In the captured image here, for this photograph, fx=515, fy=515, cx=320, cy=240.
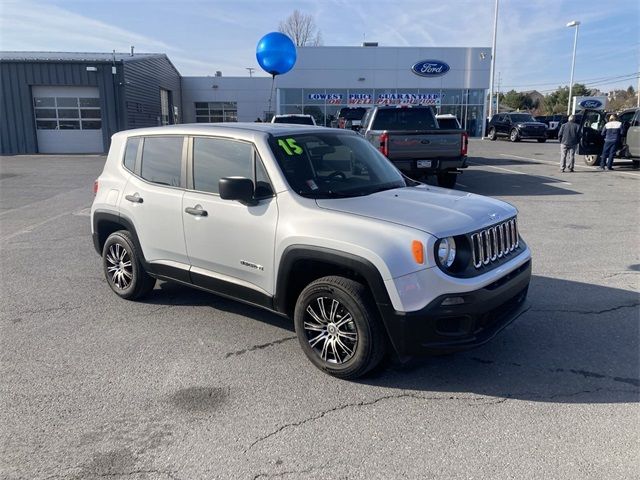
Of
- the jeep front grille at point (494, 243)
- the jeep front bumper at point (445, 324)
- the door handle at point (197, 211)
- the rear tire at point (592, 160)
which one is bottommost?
the jeep front bumper at point (445, 324)

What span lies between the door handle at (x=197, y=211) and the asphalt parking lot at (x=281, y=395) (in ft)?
3.48

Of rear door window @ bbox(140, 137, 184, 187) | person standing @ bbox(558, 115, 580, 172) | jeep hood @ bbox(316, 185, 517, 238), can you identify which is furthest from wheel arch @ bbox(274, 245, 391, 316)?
person standing @ bbox(558, 115, 580, 172)

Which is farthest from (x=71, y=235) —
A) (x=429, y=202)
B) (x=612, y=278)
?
(x=612, y=278)

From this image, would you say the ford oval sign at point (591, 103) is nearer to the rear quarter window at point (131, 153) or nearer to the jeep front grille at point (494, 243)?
the jeep front grille at point (494, 243)

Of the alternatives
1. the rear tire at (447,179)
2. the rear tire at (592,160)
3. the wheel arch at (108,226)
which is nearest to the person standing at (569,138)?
the rear tire at (592,160)

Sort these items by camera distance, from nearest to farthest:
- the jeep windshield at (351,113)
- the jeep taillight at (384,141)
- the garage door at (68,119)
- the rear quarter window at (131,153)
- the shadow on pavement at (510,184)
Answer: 1. the rear quarter window at (131,153)
2. the jeep taillight at (384,141)
3. the shadow on pavement at (510,184)
4. the jeep windshield at (351,113)
5. the garage door at (68,119)

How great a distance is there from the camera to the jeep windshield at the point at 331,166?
4.12m

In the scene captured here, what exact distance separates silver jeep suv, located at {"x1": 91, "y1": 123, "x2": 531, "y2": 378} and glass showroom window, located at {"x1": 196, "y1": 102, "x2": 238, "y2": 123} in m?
39.9

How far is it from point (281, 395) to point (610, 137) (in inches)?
675

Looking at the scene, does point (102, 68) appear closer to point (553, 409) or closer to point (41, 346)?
point (41, 346)

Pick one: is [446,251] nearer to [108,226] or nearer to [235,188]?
[235,188]

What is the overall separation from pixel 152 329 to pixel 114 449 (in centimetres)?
180

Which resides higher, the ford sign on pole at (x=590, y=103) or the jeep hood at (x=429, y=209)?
the ford sign on pole at (x=590, y=103)

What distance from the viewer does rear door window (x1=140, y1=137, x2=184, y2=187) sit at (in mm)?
4785
